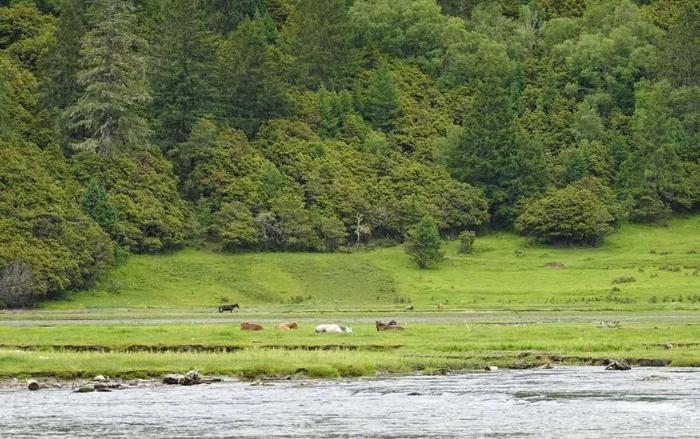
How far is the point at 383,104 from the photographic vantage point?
17312cm

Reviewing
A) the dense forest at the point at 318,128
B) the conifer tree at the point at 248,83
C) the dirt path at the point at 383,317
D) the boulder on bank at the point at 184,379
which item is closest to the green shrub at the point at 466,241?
the dense forest at the point at 318,128

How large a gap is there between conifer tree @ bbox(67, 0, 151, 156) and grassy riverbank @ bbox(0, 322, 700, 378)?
219 feet

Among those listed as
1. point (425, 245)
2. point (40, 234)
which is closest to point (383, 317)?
point (425, 245)

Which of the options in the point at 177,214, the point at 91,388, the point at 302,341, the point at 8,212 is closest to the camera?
the point at 91,388

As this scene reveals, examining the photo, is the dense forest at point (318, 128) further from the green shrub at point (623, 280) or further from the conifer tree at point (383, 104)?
the green shrub at point (623, 280)

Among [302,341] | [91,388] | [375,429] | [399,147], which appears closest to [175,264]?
[399,147]

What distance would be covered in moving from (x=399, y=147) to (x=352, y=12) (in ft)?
108

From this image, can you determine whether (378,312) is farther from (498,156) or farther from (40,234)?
(498,156)

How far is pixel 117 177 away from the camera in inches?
5645

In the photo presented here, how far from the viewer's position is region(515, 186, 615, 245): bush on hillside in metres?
146

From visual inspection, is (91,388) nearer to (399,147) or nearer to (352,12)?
(399,147)

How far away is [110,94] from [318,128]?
3314 cm

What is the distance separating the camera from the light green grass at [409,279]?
11694 cm

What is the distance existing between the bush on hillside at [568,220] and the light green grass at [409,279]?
2.00m
